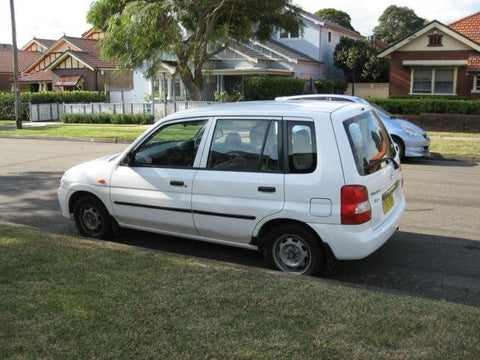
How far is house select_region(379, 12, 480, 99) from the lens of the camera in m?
28.7

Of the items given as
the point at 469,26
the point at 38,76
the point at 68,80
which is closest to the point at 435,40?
the point at 469,26

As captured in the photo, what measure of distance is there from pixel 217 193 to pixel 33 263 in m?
1.93

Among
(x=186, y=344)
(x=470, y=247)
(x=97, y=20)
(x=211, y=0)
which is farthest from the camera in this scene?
(x=97, y=20)

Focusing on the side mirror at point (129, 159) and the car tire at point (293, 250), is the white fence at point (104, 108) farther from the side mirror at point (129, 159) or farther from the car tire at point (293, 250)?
the car tire at point (293, 250)

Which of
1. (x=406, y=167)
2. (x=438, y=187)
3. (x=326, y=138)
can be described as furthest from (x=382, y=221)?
(x=406, y=167)

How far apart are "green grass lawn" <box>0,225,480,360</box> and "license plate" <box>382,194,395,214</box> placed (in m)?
1.03

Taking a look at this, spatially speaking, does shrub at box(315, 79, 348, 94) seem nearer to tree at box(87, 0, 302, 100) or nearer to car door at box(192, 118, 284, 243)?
tree at box(87, 0, 302, 100)

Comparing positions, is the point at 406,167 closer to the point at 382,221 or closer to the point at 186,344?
the point at 382,221

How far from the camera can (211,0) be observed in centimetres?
2364

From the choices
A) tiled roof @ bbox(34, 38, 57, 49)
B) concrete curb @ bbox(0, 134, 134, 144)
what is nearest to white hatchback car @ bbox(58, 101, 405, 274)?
concrete curb @ bbox(0, 134, 134, 144)

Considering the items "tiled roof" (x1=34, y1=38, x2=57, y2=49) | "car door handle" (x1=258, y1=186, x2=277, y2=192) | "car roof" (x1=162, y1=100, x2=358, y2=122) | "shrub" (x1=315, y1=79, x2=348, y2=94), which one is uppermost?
"tiled roof" (x1=34, y1=38, x2=57, y2=49)

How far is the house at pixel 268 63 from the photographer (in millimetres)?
33144

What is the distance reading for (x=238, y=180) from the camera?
517 cm

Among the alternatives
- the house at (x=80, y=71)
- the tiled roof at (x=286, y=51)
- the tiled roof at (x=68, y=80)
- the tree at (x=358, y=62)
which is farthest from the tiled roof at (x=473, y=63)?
the tiled roof at (x=68, y=80)
